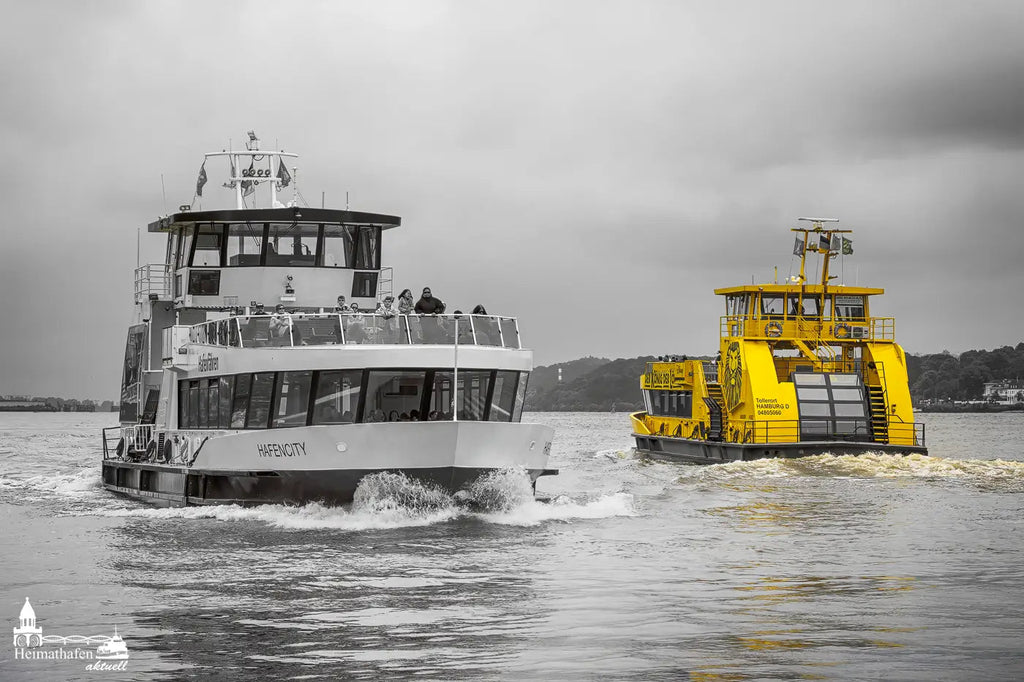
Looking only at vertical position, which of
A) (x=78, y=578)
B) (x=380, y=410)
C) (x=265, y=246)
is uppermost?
(x=265, y=246)

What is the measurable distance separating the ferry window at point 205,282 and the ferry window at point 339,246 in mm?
2426

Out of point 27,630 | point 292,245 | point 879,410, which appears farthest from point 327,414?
point 879,410

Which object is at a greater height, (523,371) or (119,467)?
(523,371)

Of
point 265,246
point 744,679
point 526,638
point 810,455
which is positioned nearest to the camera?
point 744,679

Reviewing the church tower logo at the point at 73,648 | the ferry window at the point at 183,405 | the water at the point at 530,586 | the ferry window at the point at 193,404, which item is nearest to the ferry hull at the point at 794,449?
the water at the point at 530,586

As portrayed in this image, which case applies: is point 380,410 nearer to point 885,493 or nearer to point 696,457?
point 885,493

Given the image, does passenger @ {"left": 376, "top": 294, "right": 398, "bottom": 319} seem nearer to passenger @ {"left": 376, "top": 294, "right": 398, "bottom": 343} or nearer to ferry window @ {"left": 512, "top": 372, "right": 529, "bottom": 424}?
passenger @ {"left": 376, "top": 294, "right": 398, "bottom": 343}

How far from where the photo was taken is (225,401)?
26.2 metres

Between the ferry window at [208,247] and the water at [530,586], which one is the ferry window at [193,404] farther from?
the ferry window at [208,247]

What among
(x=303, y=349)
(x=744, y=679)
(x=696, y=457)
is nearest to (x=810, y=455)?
(x=696, y=457)

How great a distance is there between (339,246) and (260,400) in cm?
592

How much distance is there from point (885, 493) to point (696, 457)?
14616mm

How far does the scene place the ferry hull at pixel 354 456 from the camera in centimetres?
2305

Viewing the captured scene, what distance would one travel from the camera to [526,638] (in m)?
14.1
